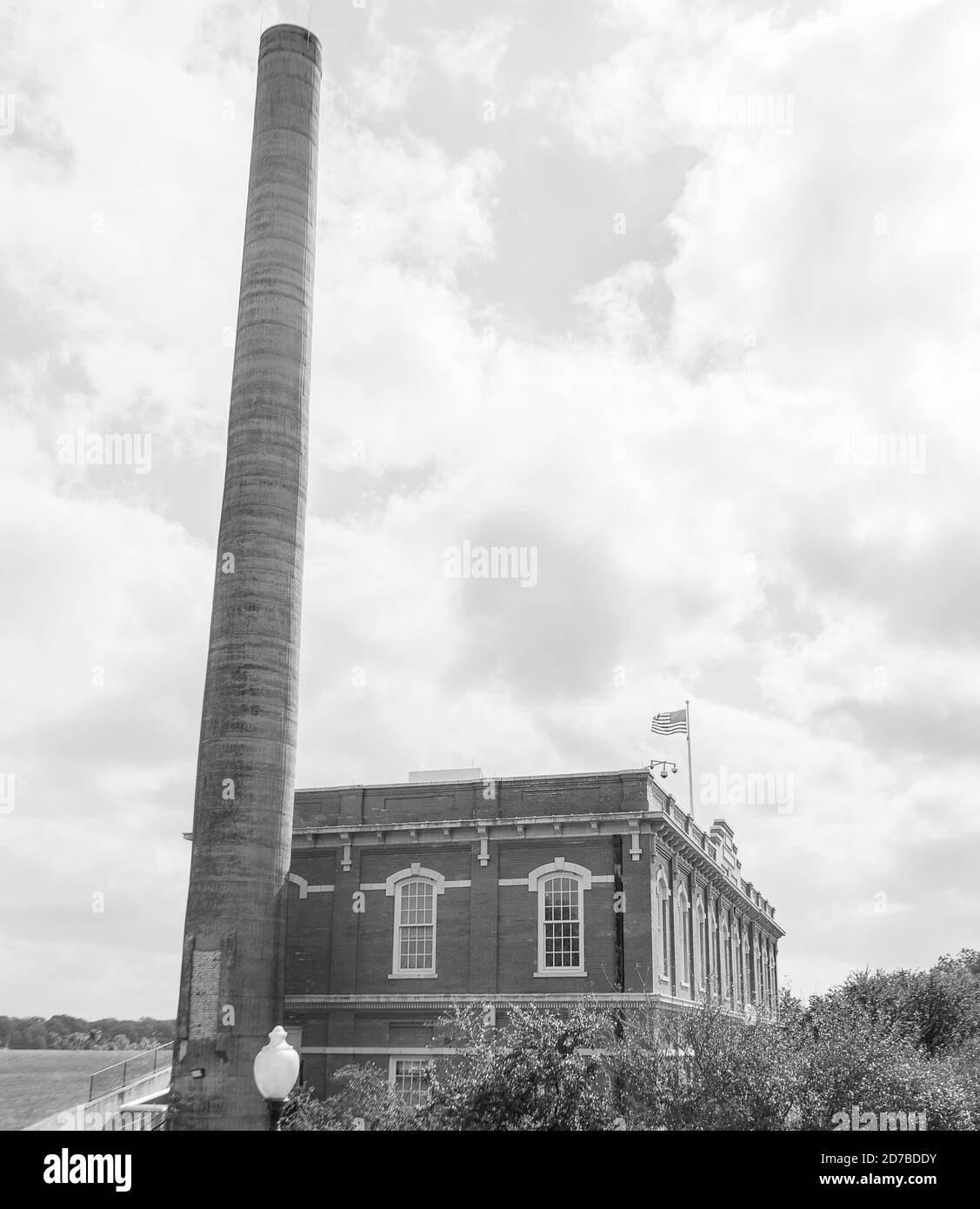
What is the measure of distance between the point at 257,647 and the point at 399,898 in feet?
27.6

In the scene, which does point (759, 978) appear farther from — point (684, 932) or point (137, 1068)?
point (137, 1068)

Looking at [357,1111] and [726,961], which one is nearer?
[357,1111]

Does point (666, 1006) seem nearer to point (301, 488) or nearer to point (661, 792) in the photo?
point (661, 792)

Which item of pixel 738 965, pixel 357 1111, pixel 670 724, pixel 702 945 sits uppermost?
pixel 670 724

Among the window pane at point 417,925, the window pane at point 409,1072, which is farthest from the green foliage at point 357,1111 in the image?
the window pane at point 417,925

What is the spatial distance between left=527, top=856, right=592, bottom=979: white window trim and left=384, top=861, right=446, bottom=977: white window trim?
2759 millimetres

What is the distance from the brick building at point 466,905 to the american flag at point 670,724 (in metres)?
4.80

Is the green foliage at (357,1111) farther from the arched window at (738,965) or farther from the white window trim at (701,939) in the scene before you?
the arched window at (738,965)

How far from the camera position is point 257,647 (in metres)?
32.1

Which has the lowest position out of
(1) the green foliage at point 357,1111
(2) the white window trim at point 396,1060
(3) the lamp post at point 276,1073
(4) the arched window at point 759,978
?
(1) the green foliage at point 357,1111

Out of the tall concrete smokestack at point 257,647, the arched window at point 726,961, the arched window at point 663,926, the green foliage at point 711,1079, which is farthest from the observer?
the arched window at point 726,961

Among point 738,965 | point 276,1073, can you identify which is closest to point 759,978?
point 738,965

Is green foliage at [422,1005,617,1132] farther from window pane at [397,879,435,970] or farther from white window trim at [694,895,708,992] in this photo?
white window trim at [694,895,708,992]

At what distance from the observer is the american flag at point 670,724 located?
41188 mm
